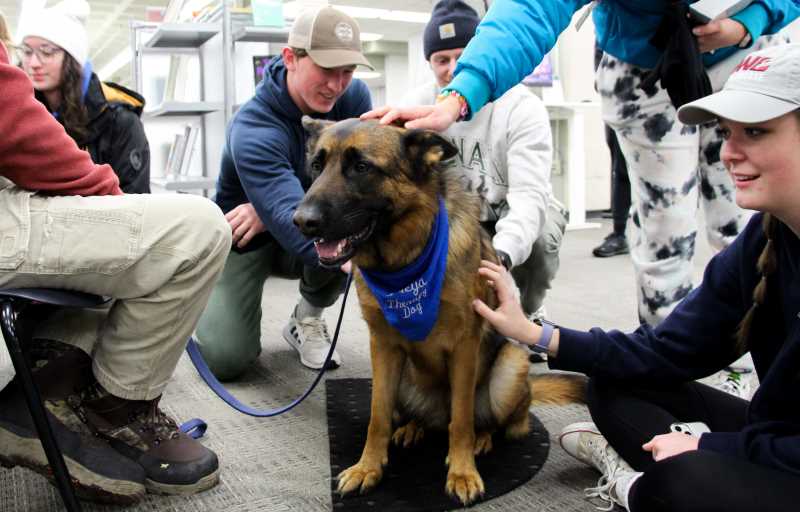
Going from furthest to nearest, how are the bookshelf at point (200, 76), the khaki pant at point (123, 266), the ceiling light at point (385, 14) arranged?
the ceiling light at point (385, 14) → the bookshelf at point (200, 76) → the khaki pant at point (123, 266)

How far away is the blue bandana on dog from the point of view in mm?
1591

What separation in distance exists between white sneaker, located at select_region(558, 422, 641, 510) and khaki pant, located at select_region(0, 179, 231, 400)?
1.04 metres

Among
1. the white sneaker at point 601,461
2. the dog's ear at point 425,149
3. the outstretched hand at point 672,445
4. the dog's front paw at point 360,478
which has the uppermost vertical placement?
the dog's ear at point 425,149

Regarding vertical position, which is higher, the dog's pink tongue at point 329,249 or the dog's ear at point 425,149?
the dog's ear at point 425,149

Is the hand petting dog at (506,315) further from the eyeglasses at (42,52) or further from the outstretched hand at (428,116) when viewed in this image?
the eyeglasses at (42,52)

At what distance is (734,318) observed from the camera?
142cm

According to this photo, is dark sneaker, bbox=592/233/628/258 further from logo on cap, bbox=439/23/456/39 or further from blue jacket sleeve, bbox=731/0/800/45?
blue jacket sleeve, bbox=731/0/800/45

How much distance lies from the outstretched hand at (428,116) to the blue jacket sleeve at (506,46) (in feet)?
0.14

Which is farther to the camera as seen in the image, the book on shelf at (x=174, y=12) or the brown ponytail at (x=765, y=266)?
the book on shelf at (x=174, y=12)

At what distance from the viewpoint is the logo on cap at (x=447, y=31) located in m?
2.49

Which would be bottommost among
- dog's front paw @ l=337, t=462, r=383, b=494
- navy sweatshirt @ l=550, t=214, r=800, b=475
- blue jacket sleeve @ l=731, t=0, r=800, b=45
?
dog's front paw @ l=337, t=462, r=383, b=494

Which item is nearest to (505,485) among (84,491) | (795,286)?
(795,286)

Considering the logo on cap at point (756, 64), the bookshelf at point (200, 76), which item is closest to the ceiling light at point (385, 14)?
the bookshelf at point (200, 76)

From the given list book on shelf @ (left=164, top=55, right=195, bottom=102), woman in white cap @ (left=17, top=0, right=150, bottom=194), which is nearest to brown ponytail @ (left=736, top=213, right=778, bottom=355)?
woman in white cap @ (left=17, top=0, right=150, bottom=194)
